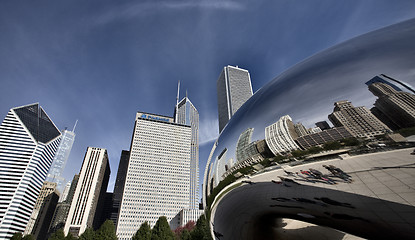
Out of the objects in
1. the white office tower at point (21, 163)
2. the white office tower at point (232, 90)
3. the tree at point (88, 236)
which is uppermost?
the white office tower at point (232, 90)

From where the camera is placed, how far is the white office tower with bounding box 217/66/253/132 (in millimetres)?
178750

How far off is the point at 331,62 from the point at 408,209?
126 centimetres

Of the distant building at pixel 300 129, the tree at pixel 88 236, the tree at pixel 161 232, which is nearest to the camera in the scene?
the distant building at pixel 300 129

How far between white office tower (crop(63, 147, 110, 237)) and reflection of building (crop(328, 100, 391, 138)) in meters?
126

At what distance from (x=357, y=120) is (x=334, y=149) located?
26 centimetres

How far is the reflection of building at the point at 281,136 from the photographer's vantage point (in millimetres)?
1564

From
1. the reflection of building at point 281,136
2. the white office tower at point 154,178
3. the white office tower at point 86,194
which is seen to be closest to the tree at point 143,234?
the reflection of building at point 281,136

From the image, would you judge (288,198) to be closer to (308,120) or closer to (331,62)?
(308,120)

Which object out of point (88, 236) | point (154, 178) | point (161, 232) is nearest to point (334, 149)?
point (161, 232)

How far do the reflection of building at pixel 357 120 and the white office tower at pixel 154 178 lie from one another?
124 metres

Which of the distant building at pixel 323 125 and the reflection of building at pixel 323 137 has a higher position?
the distant building at pixel 323 125

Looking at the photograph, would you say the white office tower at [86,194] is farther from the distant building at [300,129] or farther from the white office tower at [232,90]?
the distant building at [300,129]

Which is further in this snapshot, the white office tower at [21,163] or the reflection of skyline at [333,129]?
the white office tower at [21,163]

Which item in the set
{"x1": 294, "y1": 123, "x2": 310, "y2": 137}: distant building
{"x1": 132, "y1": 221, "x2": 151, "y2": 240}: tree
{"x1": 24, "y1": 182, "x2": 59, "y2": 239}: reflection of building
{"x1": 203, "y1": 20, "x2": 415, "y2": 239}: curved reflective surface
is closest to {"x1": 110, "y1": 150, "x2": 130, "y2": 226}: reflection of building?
{"x1": 24, "y1": 182, "x2": 59, "y2": 239}: reflection of building
